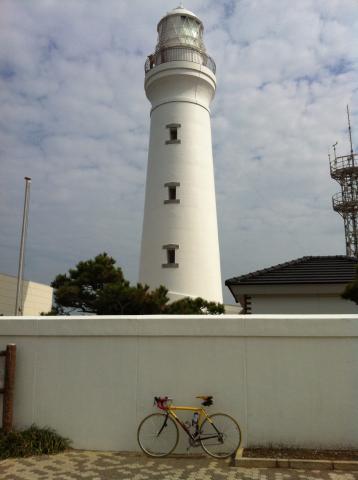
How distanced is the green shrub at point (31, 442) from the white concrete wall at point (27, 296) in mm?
27824

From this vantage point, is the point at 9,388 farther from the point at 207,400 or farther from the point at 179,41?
the point at 179,41

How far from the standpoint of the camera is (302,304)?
12234 mm

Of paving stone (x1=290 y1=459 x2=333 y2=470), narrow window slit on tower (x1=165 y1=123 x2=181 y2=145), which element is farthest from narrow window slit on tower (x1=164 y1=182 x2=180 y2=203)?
paving stone (x1=290 y1=459 x2=333 y2=470)

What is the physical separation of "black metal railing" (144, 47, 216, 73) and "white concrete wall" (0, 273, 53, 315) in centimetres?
2023

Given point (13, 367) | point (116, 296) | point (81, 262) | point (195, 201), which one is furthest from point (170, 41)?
point (13, 367)

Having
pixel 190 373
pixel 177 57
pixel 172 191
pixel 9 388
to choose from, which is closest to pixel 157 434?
pixel 190 373

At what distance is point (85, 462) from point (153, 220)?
12.8 meters

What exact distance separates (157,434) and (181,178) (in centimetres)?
1295

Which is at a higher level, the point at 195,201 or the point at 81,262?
the point at 195,201

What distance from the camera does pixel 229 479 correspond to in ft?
18.6

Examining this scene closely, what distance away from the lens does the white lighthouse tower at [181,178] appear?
18.1 meters

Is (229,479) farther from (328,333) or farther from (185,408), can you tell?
(328,333)

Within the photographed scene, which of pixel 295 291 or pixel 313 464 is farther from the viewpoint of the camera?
pixel 295 291

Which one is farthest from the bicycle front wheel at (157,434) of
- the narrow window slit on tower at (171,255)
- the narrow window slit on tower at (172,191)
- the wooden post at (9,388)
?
the narrow window slit on tower at (172,191)
